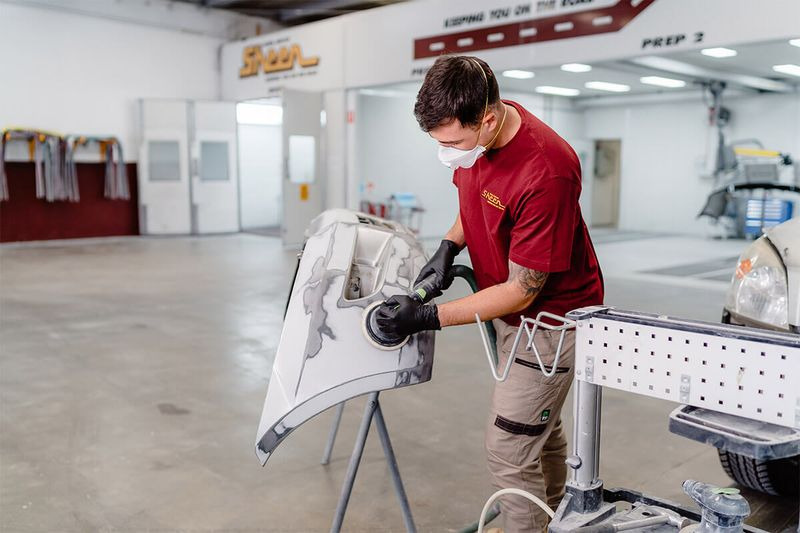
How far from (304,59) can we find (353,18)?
4.37 feet

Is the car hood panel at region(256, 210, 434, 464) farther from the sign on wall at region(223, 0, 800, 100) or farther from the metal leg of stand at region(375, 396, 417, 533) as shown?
the sign on wall at region(223, 0, 800, 100)

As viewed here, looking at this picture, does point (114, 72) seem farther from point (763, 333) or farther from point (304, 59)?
point (763, 333)

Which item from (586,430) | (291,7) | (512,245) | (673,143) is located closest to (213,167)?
(291,7)

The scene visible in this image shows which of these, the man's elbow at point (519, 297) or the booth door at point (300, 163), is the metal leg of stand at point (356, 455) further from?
the booth door at point (300, 163)

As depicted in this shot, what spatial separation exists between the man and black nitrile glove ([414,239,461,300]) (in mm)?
13

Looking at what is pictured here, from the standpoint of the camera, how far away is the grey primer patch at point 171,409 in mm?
3518

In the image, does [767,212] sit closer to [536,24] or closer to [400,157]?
[536,24]

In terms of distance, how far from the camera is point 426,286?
1.92 m

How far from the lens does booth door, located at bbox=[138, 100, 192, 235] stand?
11875mm

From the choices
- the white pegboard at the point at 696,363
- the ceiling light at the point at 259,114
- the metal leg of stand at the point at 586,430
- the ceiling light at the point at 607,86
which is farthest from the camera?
the ceiling light at the point at 259,114

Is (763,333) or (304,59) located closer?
(763,333)

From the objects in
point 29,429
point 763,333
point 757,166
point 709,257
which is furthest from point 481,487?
point 757,166

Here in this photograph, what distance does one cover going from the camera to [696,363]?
1316 mm

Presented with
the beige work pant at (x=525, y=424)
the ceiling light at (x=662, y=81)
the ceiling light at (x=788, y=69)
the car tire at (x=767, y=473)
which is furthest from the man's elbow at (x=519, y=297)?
the ceiling light at (x=662, y=81)
